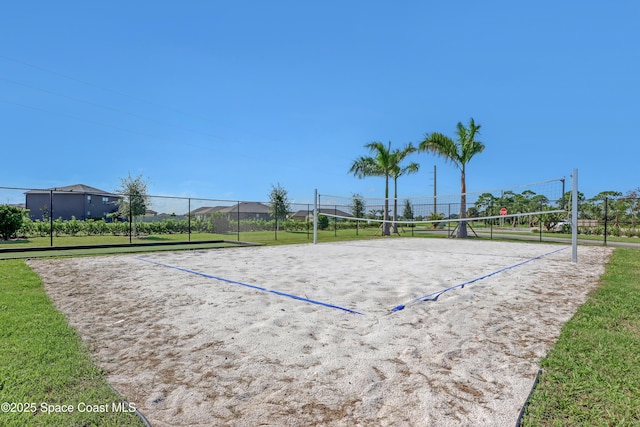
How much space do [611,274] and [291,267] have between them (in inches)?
232

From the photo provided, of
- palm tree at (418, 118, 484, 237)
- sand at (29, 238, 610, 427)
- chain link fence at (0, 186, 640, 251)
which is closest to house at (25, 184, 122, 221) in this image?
chain link fence at (0, 186, 640, 251)

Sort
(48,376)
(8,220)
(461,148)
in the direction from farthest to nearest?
1. (461,148)
2. (8,220)
3. (48,376)

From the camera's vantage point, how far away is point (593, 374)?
2.15 metres

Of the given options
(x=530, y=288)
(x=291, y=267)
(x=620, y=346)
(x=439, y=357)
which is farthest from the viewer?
(x=291, y=267)

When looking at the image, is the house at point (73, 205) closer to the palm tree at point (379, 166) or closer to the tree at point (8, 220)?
the tree at point (8, 220)

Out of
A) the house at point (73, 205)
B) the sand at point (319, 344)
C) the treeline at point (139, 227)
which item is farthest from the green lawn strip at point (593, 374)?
the house at point (73, 205)

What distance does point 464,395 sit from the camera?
6.31 ft

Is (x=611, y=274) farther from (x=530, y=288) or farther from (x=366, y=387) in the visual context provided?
(x=366, y=387)

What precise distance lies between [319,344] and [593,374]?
187 centimetres

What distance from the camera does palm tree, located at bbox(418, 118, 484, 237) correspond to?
1655 centimetres

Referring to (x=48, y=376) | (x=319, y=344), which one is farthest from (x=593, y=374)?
(x=48, y=376)

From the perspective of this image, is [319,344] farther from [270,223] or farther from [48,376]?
[270,223]

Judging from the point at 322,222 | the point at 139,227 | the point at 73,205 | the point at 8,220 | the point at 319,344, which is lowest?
the point at 319,344

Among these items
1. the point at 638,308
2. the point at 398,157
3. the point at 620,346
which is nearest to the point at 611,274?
the point at 638,308
